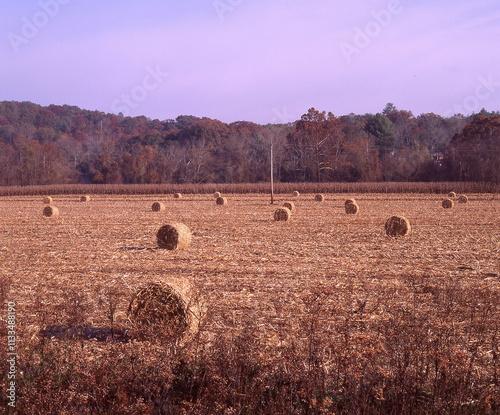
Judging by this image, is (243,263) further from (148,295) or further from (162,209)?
(162,209)

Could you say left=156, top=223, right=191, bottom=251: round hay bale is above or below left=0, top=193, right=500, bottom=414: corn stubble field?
above

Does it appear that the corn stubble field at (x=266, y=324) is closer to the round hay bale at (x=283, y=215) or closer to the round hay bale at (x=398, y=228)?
the round hay bale at (x=398, y=228)

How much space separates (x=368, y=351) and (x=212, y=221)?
18474 mm

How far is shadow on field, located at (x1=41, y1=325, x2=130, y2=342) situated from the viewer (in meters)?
6.48

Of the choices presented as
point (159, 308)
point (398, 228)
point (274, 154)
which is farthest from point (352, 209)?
point (274, 154)

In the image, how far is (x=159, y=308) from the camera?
263 inches

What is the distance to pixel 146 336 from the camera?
6.16m

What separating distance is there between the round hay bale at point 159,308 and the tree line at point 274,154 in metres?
54.4

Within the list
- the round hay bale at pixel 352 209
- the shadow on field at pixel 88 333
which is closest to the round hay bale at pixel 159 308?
the shadow on field at pixel 88 333

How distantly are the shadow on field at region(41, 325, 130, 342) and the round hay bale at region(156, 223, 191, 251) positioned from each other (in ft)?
24.4

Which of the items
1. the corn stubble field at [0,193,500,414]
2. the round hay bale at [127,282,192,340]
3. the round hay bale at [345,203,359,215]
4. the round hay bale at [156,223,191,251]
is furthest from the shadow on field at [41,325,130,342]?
the round hay bale at [345,203,359,215]

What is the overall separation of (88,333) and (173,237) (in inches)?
305

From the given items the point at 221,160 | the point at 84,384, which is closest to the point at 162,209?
the point at 84,384

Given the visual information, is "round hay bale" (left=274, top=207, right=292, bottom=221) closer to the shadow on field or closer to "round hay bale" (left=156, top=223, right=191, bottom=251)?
"round hay bale" (left=156, top=223, right=191, bottom=251)
